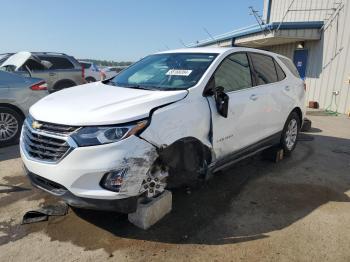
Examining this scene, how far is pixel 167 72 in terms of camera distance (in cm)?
411

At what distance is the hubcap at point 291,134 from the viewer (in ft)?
18.7

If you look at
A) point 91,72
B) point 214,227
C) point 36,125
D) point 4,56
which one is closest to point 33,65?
point 4,56

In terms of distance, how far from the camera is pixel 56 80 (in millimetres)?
11078

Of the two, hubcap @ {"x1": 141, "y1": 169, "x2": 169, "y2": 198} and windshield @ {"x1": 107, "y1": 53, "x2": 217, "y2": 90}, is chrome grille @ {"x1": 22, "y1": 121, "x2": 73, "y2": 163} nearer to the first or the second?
hubcap @ {"x1": 141, "y1": 169, "x2": 169, "y2": 198}

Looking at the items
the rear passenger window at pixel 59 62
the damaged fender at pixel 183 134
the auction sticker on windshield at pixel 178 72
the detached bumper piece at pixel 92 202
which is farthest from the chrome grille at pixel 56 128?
the rear passenger window at pixel 59 62

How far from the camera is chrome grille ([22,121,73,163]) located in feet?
9.62

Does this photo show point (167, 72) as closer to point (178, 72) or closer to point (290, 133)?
point (178, 72)

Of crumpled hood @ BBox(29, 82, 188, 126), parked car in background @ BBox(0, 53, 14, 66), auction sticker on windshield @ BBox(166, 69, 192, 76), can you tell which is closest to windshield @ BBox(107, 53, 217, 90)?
auction sticker on windshield @ BBox(166, 69, 192, 76)

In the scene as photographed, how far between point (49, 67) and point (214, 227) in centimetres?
933

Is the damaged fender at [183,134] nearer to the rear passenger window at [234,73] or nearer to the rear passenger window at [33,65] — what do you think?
the rear passenger window at [234,73]

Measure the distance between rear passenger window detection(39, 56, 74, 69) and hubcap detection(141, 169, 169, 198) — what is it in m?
9.13

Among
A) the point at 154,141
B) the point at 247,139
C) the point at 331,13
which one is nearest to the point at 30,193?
the point at 154,141

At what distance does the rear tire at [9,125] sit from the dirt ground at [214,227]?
1618mm

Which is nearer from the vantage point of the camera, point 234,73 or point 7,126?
point 234,73
